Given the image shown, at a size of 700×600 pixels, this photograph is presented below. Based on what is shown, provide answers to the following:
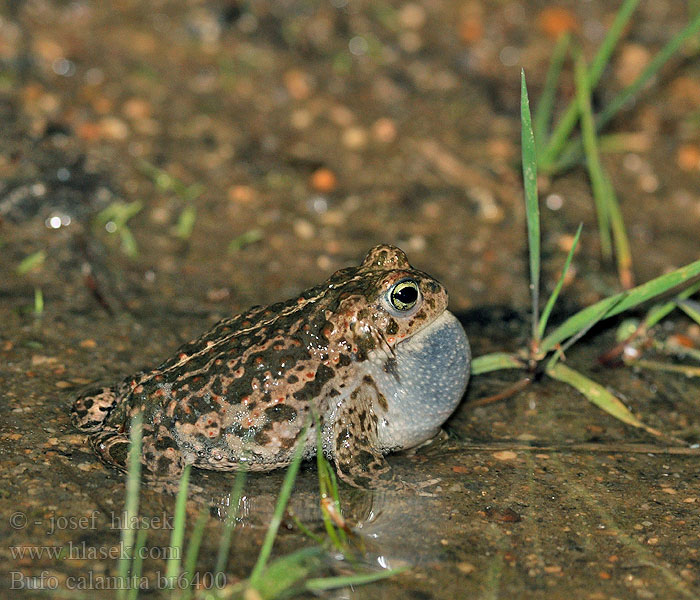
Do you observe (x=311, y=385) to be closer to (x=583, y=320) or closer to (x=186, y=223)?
(x=583, y=320)

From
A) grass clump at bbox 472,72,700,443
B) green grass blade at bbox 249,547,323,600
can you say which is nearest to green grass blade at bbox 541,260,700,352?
grass clump at bbox 472,72,700,443

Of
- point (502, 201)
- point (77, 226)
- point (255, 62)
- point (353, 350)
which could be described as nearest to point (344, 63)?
point (255, 62)

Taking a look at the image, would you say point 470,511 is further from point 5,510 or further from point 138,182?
point 138,182

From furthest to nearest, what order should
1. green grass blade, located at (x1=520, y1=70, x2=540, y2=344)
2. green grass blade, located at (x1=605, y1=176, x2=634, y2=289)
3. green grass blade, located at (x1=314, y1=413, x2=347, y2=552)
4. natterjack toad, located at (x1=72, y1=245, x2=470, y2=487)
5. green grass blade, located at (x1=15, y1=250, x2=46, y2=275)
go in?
green grass blade, located at (x1=605, y1=176, x2=634, y2=289)
green grass blade, located at (x1=15, y1=250, x2=46, y2=275)
green grass blade, located at (x1=520, y1=70, x2=540, y2=344)
natterjack toad, located at (x1=72, y1=245, x2=470, y2=487)
green grass blade, located at (x1=314, y1=413, x2=347, y2=552)

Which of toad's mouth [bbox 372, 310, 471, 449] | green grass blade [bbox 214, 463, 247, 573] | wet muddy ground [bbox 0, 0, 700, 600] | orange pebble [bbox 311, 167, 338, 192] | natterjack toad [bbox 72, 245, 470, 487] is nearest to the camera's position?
green grass blade [bbox 214, 463, 247, 573]

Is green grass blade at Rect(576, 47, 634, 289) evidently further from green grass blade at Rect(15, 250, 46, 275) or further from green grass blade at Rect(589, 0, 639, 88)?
green grass blade at Rect(15, 250, 46, 275)

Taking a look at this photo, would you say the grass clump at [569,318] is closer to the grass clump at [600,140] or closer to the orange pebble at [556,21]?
the grass clump at [600,140]

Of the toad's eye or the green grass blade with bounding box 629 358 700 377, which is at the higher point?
the toad's eye
